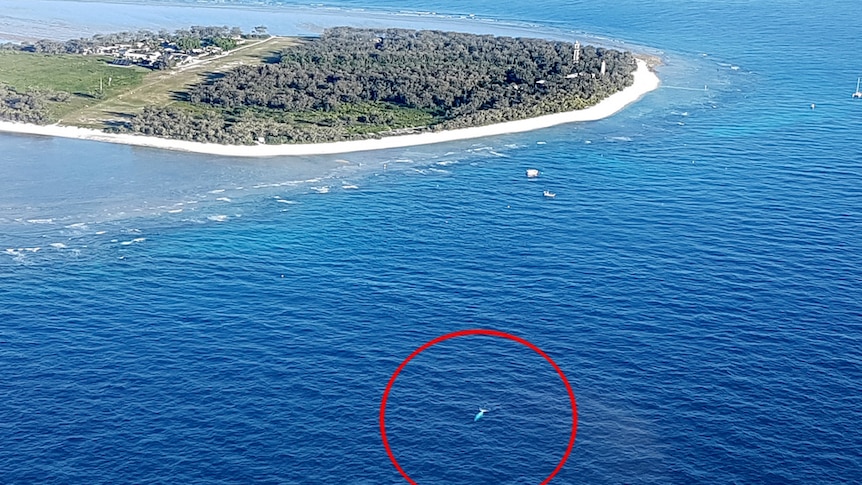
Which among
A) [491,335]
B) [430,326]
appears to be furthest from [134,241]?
[491,335]

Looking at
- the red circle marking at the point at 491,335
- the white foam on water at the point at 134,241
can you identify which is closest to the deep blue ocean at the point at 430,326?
the red circle marking at the point at 491,335

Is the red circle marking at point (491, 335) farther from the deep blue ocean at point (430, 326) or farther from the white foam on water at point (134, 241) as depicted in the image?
the white foam on water at point (134, 241)

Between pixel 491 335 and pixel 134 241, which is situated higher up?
pixel 134 241

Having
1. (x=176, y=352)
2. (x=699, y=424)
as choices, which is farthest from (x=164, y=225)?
(x=699, y=424)

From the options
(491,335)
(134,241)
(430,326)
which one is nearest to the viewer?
(491,335)

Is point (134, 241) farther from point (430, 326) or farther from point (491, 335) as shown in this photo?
point (491, 335)

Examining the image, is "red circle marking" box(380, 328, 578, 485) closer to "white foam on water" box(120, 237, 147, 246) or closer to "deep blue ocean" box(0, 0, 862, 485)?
"deep blue ocean" box(0, 0, 862, 485)

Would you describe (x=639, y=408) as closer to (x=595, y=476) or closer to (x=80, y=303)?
(x=595, y=476)

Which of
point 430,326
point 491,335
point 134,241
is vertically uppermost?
point 134,241
